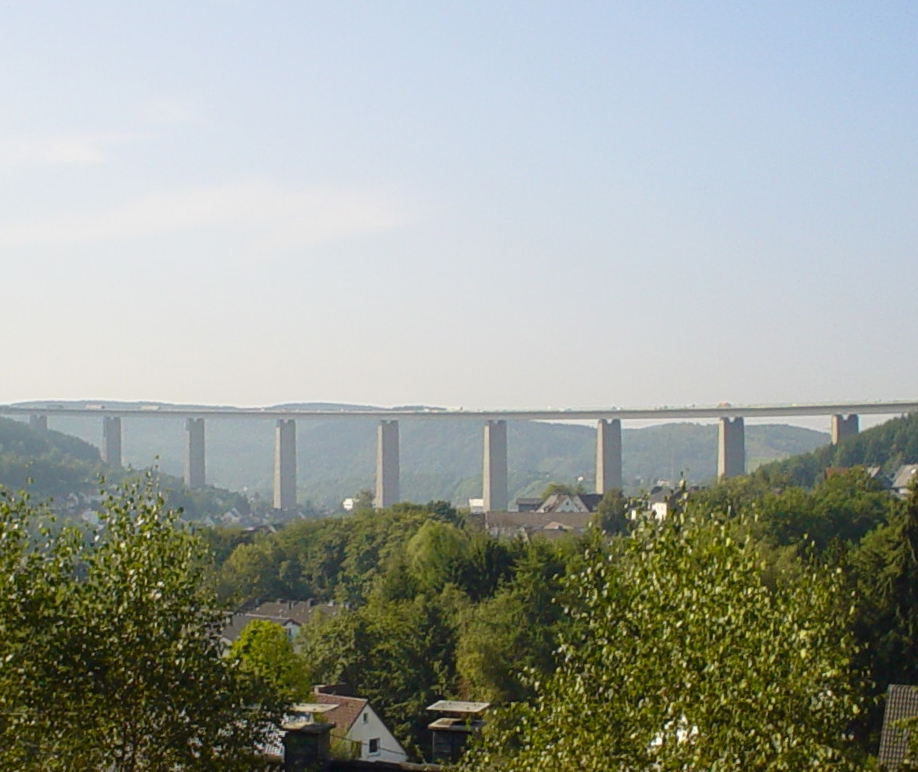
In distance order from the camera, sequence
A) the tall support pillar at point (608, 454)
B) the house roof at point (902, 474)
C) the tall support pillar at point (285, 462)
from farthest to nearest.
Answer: the tall support pillar at point (285, 462)
the tall support pillar at point (608, 454)
the house roof at point (902, 474)

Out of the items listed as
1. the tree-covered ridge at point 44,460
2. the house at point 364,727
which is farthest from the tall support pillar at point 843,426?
the house at point 364,727

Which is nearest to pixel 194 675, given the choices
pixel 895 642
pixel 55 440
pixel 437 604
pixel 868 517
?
pixel 895 642

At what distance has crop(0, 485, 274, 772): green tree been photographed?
9.36 m

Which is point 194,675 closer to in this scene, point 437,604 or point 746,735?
point 746,735

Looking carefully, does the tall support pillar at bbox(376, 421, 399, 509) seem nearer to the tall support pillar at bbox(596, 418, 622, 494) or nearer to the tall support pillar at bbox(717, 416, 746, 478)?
the tall support pillar at bbox(596, 418, 622, 494)

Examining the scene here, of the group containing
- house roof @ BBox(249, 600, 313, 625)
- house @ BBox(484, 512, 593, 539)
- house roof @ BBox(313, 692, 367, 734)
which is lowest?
house roof @ BBox(249, 600, 313, 625)

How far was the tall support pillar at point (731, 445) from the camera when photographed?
108938mm

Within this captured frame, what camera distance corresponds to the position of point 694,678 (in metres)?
9.54

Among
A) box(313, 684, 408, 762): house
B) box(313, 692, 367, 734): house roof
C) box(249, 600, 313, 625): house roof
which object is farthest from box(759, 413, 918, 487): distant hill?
box(313, 692, 367, 734): house roof

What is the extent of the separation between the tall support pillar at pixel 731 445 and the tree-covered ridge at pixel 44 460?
48.8 m

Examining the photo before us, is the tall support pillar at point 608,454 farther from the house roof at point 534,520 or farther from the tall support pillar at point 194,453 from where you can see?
the tall support pillar at point 194,453

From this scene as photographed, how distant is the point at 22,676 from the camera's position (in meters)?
9.33

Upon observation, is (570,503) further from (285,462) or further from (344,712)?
(344,712)

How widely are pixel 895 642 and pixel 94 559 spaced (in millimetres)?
23856
